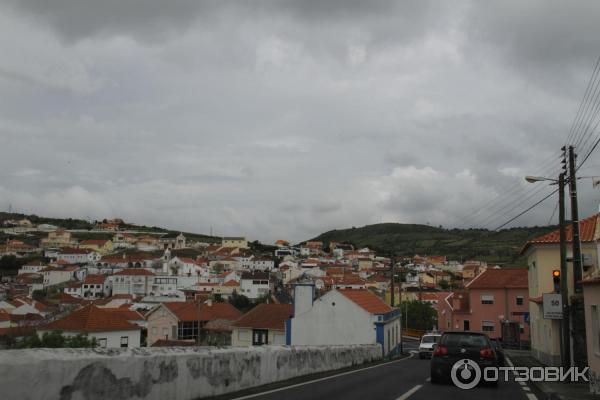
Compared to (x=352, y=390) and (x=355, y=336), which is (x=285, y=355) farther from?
(x=355, y=336)

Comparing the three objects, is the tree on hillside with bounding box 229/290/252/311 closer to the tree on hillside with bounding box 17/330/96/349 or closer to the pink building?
the pink building

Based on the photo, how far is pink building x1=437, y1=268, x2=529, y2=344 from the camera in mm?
54750

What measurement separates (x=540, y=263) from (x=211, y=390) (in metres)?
23.3

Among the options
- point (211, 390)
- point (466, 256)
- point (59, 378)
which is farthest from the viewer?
point (466, 256)

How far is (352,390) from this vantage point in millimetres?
12312

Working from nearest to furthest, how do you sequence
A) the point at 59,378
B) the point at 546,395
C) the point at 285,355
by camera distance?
1. the point at 59,378
2. the point at 546,395
3. the point at 285,355

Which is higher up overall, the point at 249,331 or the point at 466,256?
the point at 466,256

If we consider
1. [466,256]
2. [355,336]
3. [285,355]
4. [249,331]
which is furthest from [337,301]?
[466,256]

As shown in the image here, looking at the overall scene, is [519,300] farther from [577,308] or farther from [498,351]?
[577,308]

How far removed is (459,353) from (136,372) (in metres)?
8.89

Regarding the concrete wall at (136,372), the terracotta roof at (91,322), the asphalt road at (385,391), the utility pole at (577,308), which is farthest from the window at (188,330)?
the concrete wall at (136,372)

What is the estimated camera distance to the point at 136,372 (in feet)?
25.9

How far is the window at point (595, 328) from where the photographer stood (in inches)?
508

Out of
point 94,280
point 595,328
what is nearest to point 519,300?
point 595,328
